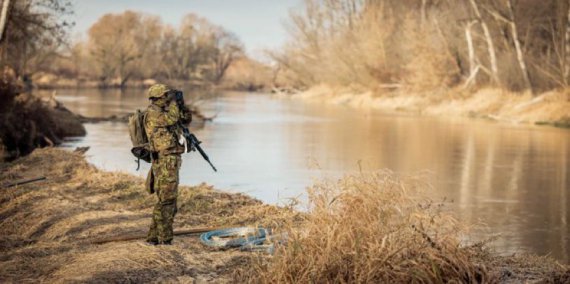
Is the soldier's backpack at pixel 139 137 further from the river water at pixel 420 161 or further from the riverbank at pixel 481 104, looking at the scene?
the riverbank at pixel 481 104

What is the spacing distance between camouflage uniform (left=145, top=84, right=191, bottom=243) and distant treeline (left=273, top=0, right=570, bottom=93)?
92.8 feet

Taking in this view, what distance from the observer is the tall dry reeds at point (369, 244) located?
613cm

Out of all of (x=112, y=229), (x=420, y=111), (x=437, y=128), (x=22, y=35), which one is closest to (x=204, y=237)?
(x=112, y=229)

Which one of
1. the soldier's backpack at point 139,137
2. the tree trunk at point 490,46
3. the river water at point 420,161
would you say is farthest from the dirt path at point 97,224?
the tree trunk at point 490,46

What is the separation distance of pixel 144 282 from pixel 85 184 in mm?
6301

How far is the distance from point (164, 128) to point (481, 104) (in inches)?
1293

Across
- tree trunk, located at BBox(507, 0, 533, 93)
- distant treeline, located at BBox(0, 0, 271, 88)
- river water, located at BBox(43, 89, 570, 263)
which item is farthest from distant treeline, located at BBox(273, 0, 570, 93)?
distant treeline, located at BBox(0, 0, 271, 88)

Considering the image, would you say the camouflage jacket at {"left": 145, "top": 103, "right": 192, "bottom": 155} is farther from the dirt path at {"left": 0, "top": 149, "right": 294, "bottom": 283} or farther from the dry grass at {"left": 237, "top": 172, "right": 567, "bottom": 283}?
the dry grass at {"left": 237, "top": 172, "right": 567, "bottom": 283}

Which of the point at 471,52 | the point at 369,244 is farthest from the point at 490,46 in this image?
the point at 369,244

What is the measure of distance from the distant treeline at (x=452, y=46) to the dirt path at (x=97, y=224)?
83.9 ft

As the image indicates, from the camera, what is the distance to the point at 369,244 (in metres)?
6.26

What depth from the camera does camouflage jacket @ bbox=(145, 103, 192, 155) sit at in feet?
24.9

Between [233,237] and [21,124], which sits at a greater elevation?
[21,124]

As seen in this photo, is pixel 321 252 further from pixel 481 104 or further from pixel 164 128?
pixel 481 104
